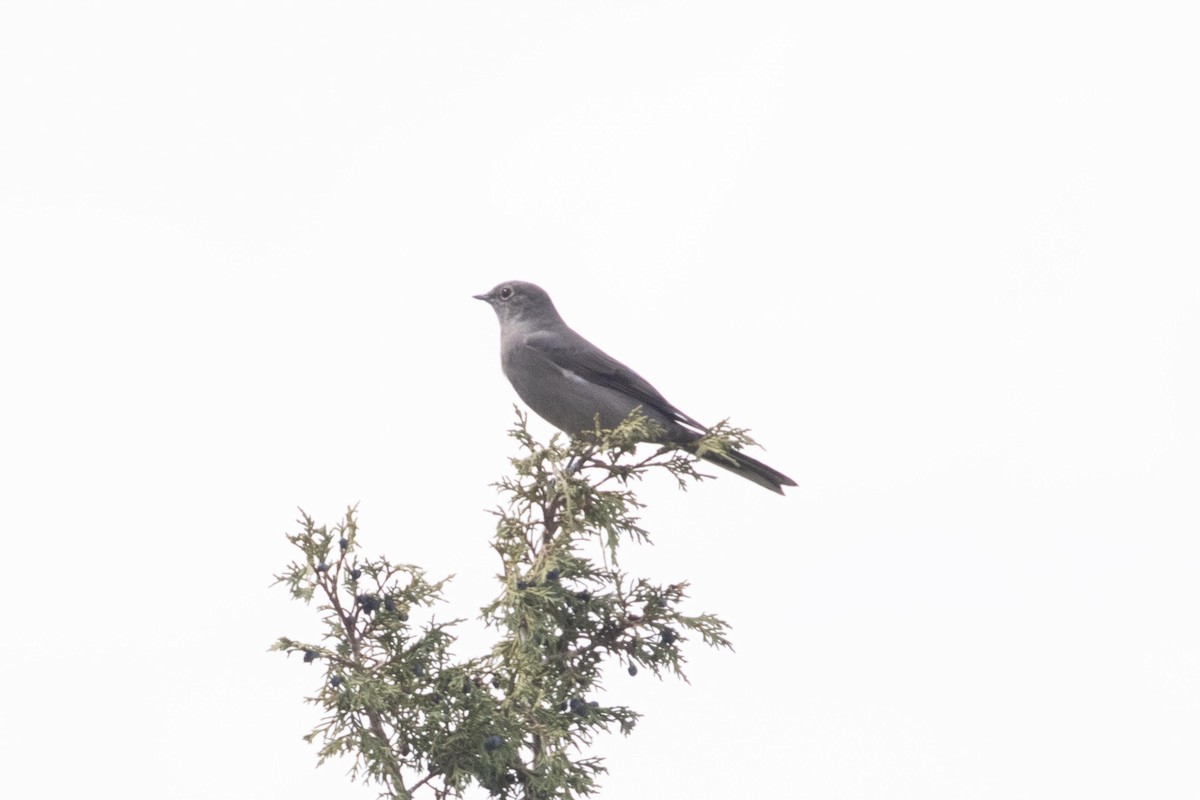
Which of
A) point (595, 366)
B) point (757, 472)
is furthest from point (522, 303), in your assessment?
point (757, 472)

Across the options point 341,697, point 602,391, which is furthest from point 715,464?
point 341,697

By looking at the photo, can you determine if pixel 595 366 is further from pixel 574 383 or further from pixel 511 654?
pixel 511 654

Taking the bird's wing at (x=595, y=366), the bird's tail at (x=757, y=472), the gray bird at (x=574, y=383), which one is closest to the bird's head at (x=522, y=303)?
the gray bird at (x=574, y=383)

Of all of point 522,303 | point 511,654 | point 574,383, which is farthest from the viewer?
point 522,303

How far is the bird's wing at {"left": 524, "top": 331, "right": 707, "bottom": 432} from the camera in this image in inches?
420

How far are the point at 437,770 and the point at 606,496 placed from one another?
1.56 m

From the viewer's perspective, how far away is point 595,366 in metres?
11.0

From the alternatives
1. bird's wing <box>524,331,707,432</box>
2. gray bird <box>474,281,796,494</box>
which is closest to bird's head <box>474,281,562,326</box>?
gray bird <box>474,281,796,494</box>

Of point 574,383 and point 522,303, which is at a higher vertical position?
point 522,303

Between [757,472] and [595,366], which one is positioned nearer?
[757,472]

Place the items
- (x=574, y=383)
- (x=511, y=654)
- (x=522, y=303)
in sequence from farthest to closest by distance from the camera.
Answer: (x=522, y=303) → (x=574, y=383) → (x=511, y=654)

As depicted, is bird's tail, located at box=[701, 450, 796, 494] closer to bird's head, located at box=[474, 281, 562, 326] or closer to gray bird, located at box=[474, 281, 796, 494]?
gray bird, located at box=[474, 281, 796, 494]

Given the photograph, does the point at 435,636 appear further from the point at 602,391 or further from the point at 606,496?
the point at 602,391

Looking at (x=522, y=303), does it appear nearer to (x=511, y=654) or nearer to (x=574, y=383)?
(x=574, y=383)
